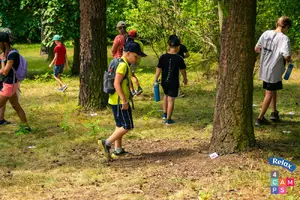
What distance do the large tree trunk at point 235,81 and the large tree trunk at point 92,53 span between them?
4.41 meters

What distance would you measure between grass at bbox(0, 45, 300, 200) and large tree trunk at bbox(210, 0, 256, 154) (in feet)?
0.83

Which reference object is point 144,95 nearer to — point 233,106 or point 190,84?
point 190,84

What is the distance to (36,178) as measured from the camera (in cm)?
616

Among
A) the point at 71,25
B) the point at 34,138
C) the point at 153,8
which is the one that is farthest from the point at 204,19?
the point at 34,138

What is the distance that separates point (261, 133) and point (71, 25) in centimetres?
1099

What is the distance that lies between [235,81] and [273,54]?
243 cm

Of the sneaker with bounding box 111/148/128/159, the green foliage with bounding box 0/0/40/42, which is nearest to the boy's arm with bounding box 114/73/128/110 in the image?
the sneaker with bounding box 111/148/128/159

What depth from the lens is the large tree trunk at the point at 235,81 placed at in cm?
609

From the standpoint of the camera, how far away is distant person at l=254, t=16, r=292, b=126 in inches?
319

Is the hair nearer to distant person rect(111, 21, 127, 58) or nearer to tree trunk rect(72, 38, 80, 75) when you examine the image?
distant person rect(111, 21, 127, 58)

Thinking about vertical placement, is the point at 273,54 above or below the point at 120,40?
below

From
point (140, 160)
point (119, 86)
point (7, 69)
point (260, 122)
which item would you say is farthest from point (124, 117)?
point (260, 122)

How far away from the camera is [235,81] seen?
6207 mm

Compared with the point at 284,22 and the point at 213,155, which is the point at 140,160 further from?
the point at 284,22
